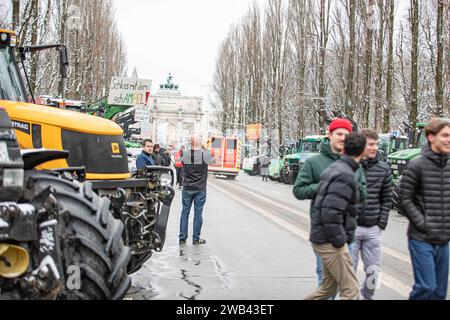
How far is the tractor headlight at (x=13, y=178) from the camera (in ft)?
14.0

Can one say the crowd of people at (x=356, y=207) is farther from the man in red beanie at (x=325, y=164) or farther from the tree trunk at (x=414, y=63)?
the tree trunk at (x=414, y=63)

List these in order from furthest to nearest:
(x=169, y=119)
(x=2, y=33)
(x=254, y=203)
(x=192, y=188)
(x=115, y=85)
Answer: (x=169, y=119) → (x=115, y=85) → (x=254, y=203) → (x=192, y=188) → (x=2, y=33)

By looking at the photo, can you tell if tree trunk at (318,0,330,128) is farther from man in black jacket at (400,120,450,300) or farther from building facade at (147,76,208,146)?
building facade at (147,76,208,146)

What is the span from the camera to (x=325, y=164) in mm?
6270

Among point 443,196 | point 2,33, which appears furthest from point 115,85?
point 443,196

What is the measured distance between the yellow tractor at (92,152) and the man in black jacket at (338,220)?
2.26 m

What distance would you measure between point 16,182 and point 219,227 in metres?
9.73

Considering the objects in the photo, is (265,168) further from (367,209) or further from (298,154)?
(367,209)

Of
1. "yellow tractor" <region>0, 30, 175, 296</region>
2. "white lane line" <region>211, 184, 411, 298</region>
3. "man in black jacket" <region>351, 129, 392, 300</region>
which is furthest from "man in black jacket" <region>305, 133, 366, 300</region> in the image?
"yellow tractor" <region>0, 30, 175, 296</region>

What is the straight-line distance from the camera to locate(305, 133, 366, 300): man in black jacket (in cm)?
532

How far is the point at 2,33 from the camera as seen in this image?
782 cm

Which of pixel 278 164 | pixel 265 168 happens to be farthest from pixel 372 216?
pixel 265 168

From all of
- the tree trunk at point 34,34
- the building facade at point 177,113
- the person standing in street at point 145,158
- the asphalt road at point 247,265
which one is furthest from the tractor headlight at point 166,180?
the building facade at point 177,113

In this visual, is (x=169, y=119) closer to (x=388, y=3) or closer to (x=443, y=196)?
(x=388, y=3)
